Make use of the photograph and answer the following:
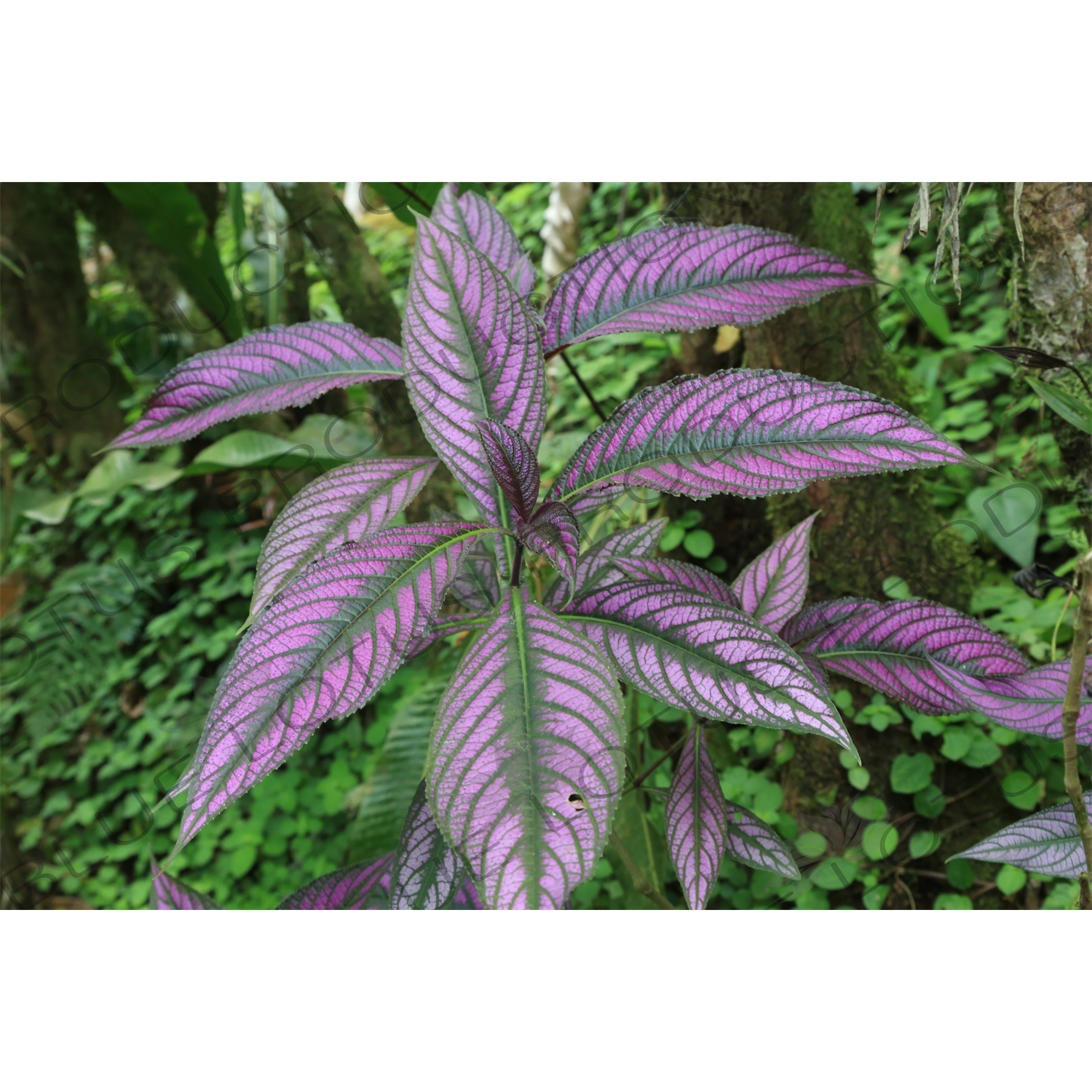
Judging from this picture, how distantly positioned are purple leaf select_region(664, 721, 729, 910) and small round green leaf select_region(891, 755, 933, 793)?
0.39 meters

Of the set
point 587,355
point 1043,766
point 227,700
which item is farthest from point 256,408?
point 587,355

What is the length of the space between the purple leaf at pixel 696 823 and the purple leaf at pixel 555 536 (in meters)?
0.29

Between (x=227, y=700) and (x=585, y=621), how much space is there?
268 millimetres

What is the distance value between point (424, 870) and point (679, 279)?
0.59 meters

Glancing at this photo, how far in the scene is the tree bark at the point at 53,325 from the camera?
2.16 metres

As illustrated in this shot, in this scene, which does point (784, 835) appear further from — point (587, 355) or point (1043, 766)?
point (587, 355)

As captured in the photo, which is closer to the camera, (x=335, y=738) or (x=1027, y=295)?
(x=1027, y=295)

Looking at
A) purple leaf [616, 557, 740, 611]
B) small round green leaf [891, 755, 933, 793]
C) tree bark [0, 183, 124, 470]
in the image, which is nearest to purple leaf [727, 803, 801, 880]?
purple leaf [616, 557, 740, 611]

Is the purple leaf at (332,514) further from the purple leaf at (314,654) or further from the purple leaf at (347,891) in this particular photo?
the purple leaf at (347,891)

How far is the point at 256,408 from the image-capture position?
78 centimetres

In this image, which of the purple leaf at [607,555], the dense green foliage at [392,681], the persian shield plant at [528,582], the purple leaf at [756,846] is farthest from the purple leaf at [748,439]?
the purple leaf at [756,846]

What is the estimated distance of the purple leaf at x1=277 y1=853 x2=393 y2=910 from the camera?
841 millimetres

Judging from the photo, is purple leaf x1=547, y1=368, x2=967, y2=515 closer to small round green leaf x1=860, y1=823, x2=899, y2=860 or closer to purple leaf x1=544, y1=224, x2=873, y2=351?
purple leaf x1=544, y1=224, x2=873, y2=351

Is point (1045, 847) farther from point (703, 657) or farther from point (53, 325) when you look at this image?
point (53, 325)
